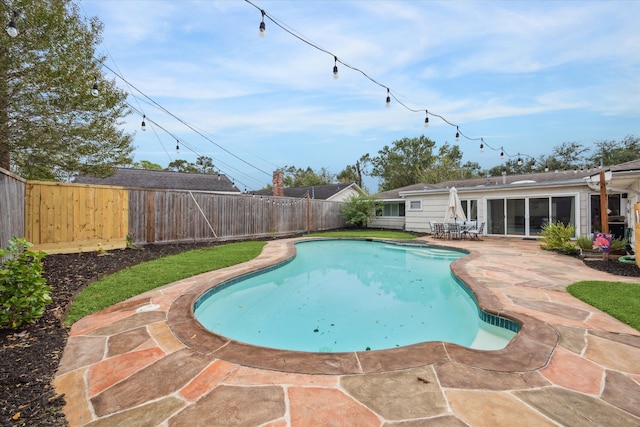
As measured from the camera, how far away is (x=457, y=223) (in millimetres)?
12289

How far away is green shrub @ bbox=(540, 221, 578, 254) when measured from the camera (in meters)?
8.26

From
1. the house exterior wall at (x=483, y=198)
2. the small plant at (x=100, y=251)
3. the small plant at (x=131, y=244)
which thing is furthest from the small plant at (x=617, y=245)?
the small plant at (x=100, y=251)

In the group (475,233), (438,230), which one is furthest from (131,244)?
(475,233)

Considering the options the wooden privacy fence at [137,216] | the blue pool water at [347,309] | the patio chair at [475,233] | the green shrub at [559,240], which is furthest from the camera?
the patio chair at [475,233]

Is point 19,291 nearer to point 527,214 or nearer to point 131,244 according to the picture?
point 131,244

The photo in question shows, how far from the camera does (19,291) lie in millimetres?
3023

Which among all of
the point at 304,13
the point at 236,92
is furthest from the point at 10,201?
the point at 236,92

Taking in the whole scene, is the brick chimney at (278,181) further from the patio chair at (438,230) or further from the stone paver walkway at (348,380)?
the stone paver walkway at (348,380)

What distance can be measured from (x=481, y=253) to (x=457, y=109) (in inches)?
279

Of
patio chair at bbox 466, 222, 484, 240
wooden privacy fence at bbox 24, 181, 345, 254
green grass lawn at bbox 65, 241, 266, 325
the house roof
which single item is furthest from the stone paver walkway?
patio chair at bbox 466, 222, 484, 240

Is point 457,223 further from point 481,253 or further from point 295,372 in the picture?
point 295,372

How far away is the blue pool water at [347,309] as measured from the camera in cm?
361

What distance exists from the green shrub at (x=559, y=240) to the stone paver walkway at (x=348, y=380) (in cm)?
609

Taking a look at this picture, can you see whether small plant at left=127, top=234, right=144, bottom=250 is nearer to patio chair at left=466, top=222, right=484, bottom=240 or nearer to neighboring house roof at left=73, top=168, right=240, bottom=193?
neighboring house roof at left=73, top=168, right=240, bottom=193
